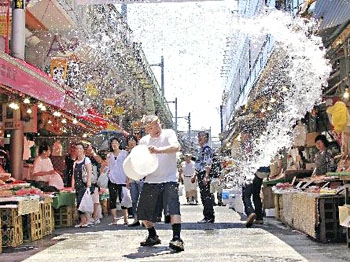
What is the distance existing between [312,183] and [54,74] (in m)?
7.89

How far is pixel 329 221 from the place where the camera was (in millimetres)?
8180

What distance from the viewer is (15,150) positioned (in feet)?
41.5

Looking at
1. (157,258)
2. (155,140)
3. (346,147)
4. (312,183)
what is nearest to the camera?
(157,258)

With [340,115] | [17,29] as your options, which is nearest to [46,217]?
[17,29]

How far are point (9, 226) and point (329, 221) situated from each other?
14.4ft

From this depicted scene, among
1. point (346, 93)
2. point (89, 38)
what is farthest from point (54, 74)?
point (346, 93)

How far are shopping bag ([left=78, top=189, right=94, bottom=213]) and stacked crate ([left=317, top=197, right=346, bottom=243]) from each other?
474 centimetres

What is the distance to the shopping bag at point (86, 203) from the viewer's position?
11.3 meters

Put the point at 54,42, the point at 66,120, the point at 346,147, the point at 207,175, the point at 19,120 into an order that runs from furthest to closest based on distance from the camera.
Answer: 1. the point at 54,42
2. the point at 66,120
3. the point at 19,120
4. the point at 207,175
5. the point at 346,147

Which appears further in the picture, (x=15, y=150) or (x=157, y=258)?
(x=15, y=150)

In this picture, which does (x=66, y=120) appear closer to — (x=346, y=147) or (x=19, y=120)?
(x=19, y=120)

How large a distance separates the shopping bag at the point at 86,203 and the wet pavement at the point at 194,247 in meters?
0.57

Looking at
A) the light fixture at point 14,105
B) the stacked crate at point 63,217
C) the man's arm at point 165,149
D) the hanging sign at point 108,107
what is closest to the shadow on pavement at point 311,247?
the man's arm at point 165,149

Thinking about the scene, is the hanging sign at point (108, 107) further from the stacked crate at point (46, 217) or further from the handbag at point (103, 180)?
the stacked crate at point (46, 217)
